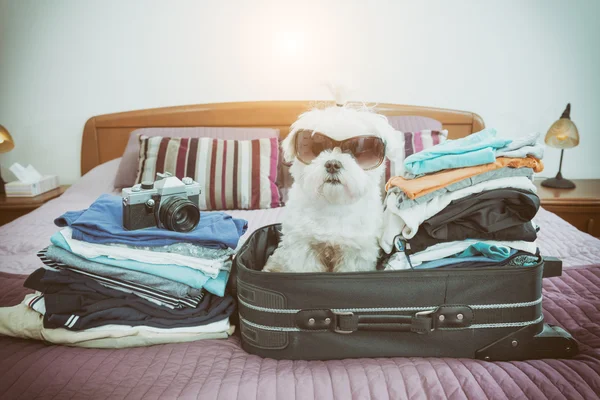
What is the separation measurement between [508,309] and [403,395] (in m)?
0.27

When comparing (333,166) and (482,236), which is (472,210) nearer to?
(482,236)

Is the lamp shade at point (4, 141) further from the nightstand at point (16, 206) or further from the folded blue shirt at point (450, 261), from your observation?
the folded blue shirt at point (450, 261)

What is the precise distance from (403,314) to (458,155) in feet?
1.15

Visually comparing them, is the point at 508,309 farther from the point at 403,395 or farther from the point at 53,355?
the point at 53,355

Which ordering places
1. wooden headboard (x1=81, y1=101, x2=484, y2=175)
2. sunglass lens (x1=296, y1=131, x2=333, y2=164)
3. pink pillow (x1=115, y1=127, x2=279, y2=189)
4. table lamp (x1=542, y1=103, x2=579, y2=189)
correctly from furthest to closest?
wooden headboard (x1=81, y1=101, x2=484, y2=175), table lamp (x1=542, y1=103, x2=579, y2=189), pink pillow (x1=115, y1=127, x2=279, y2=189), sunglass lens (x1=296, y1=131, x2=333, y2=164)

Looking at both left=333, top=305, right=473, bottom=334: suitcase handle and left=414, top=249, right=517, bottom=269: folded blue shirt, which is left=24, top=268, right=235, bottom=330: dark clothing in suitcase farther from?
left=414, top=249, right=517, bottom=269: folded blue shirt

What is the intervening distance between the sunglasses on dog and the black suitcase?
0.28 meters

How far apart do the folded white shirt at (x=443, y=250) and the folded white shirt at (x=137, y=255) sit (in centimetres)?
38

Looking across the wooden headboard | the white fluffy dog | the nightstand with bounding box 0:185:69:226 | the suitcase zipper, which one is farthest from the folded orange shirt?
the nightstand with bounding box 0:185:69:226

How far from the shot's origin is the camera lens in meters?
0.85

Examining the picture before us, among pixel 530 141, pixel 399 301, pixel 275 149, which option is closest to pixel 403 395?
pixel 399 301

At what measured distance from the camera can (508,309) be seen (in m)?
0.77

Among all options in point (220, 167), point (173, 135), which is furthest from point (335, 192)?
point (173, 135)

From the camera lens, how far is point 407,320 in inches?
29.7
